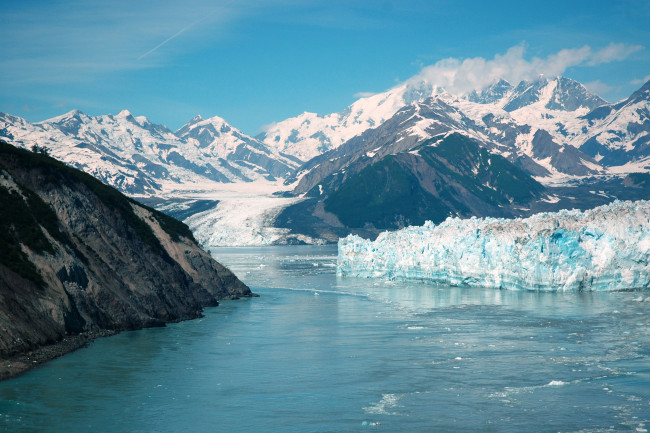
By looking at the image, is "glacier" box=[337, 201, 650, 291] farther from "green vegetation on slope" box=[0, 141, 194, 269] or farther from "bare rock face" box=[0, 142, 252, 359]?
"green vegetation on slope" box=[0, 141, 194, 269]

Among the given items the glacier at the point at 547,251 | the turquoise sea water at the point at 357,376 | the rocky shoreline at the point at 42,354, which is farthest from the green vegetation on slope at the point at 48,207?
the glacier at the point at 547,251

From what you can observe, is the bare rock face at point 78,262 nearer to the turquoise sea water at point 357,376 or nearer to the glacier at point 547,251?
the turquoise sea water at point 357,376

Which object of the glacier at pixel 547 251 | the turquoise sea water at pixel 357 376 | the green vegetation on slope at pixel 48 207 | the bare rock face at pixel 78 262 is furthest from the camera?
the glacier at pixel 547 251

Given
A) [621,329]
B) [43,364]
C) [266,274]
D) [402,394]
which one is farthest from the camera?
[266,274]

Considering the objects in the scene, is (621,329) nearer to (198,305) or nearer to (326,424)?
(326,424)

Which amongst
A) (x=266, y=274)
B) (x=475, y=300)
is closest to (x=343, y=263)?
(x=266, y=274)
